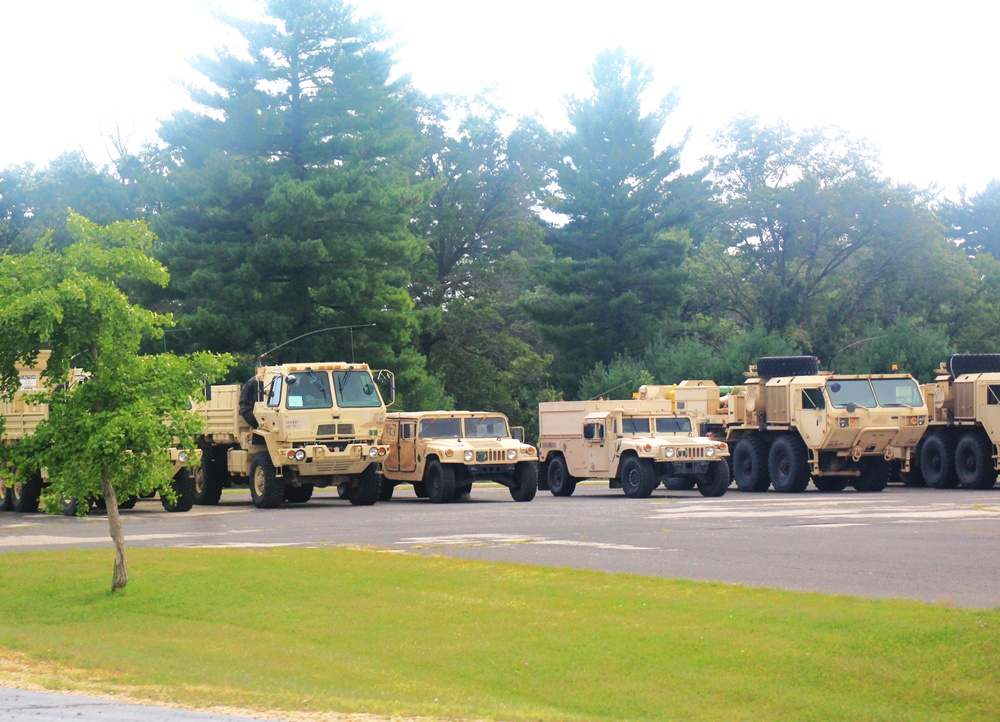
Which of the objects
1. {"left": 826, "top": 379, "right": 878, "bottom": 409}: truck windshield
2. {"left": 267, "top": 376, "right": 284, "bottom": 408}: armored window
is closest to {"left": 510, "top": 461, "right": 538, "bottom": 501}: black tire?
{"left": 267, "top": 376, "right": 284, "bottom": 408}: armored window

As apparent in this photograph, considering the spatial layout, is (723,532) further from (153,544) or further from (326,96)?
(326,96)

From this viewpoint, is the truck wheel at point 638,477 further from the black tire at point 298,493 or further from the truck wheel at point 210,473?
the truck wheel at point 210,473

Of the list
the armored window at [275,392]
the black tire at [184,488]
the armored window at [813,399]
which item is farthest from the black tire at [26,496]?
the armored window at [813,399]

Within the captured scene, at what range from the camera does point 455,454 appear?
98.9ft

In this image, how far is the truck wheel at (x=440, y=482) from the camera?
100 ft

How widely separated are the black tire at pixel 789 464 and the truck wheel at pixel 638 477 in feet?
17.3

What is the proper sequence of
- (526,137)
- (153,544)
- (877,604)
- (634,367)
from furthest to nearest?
(526,137), (634,367), (153,544), (877,604)

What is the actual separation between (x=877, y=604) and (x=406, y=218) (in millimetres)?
39667

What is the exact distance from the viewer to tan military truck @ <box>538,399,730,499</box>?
31.6 metres

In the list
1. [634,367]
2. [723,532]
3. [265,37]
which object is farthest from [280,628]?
[634,367]

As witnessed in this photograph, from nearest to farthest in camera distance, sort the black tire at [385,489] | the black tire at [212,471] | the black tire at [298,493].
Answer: the black tire at [298,493]
the black tire at [212,471]
the black tire at [385,489]

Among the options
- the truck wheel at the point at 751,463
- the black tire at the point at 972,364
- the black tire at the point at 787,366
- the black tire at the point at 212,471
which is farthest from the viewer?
the black tire at the point at 787,366

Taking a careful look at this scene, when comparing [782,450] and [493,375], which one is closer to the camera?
[782,450]

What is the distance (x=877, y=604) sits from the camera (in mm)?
12500
